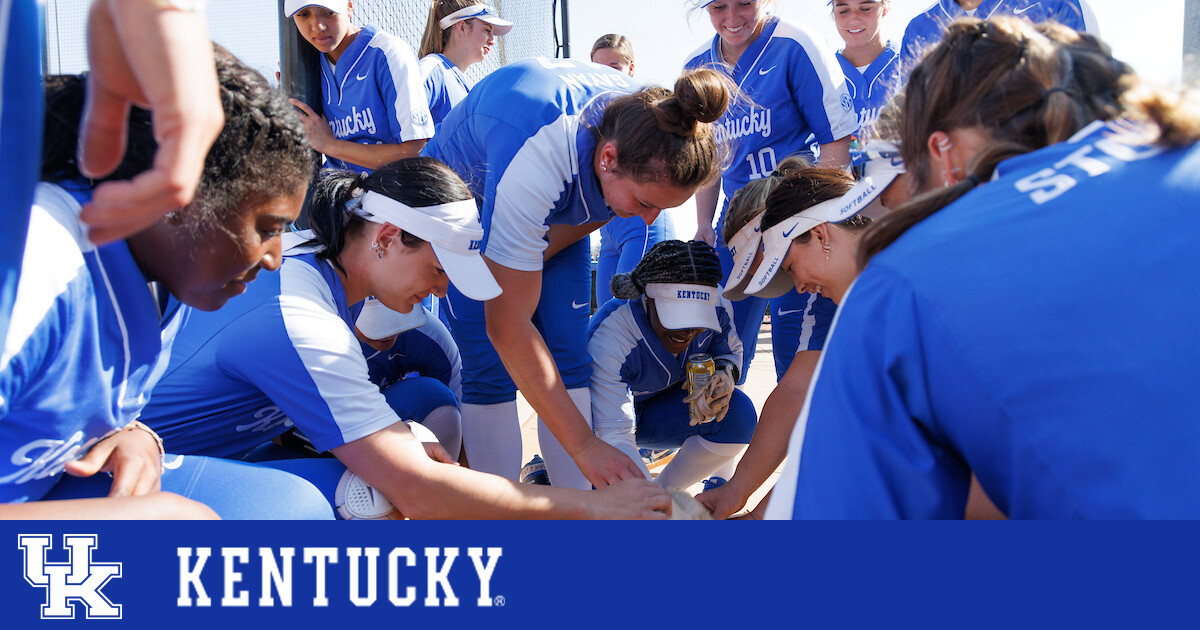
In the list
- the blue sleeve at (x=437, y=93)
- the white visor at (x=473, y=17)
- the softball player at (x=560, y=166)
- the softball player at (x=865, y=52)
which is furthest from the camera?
the softball player at (x=865, y=52)

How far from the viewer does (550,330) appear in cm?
250

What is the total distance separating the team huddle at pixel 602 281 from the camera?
76 centimetres

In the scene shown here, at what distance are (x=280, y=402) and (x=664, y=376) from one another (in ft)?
4.74

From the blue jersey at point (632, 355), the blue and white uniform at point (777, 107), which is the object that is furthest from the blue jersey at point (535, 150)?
the blue and white uniform at point (777, 107)

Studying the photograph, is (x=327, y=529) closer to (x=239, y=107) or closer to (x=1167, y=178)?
(x=239, y=107)

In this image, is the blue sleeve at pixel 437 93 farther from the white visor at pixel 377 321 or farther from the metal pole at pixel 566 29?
the metal pole at pixel 566 29

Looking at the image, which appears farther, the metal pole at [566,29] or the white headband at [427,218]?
the metal pole at [566,29]

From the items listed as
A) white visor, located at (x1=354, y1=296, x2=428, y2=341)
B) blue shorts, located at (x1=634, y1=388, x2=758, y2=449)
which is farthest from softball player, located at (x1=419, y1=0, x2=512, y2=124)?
blue shorts, located at (x1=634, y1=388, x2=758, y2=449)

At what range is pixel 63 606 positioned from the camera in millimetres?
973

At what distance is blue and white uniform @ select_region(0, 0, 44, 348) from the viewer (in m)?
0.83

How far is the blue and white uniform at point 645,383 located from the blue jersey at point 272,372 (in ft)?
3.29

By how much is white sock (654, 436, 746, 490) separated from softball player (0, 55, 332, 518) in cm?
182

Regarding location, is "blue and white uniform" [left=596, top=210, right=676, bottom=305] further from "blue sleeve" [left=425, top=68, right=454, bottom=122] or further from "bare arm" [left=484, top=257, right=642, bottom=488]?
"bare arm" [left=484, top=257, right=642, bottom=488]

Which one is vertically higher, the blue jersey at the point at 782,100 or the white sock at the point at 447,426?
the blue jersey at the point at 782,100
